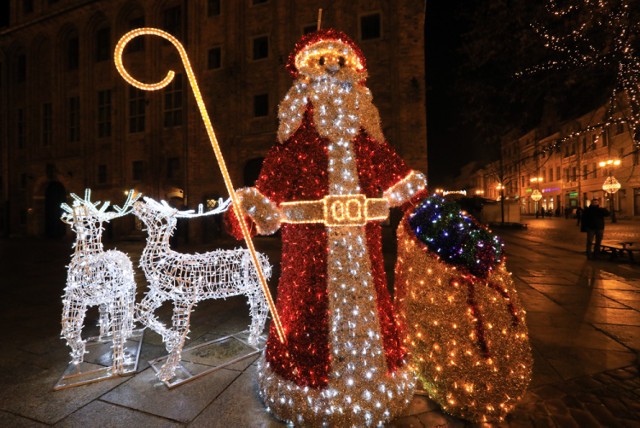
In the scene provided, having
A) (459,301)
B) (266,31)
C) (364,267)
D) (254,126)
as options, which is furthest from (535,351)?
(266,31)

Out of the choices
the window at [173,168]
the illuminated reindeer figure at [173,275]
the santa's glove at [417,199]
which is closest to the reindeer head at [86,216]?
the illuminated reindeer figure at [173,275]

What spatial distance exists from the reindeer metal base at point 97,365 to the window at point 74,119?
22.6m

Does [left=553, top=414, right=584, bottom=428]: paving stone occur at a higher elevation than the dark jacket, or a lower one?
lower

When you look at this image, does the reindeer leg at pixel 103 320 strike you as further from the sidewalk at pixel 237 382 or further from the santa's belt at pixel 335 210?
the santa's belt at pixel 335 210

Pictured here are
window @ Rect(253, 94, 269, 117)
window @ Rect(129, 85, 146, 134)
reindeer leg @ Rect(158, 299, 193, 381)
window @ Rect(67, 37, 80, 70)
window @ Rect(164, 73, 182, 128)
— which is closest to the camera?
reindeer leg @ Rect(158, 299, 193, 381)

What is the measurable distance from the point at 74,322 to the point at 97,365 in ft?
1.97

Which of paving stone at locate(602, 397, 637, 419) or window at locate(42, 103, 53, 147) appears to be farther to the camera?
window at locate(42, 103, 53, 147)

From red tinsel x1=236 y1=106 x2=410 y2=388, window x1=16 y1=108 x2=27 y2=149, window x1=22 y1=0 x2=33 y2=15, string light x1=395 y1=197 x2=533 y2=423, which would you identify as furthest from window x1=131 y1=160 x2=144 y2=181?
string light x1=395 y1=197 x2=533 y2=423

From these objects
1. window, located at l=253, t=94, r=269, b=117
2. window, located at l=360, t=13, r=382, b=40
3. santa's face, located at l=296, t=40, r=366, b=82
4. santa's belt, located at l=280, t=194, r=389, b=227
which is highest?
window, located at l=360, t=13, r=382, b=40

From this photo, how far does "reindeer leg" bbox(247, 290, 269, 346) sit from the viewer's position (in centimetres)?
395

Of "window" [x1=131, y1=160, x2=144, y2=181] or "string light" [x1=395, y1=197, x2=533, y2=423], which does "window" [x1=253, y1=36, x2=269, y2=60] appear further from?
"string light" [x1=395, y1=197, x2=533, y2=423]

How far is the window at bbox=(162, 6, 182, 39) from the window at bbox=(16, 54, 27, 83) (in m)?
12.1

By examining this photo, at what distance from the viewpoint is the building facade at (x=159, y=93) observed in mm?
16562

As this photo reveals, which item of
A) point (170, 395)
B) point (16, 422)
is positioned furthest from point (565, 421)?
point (16, 422)
